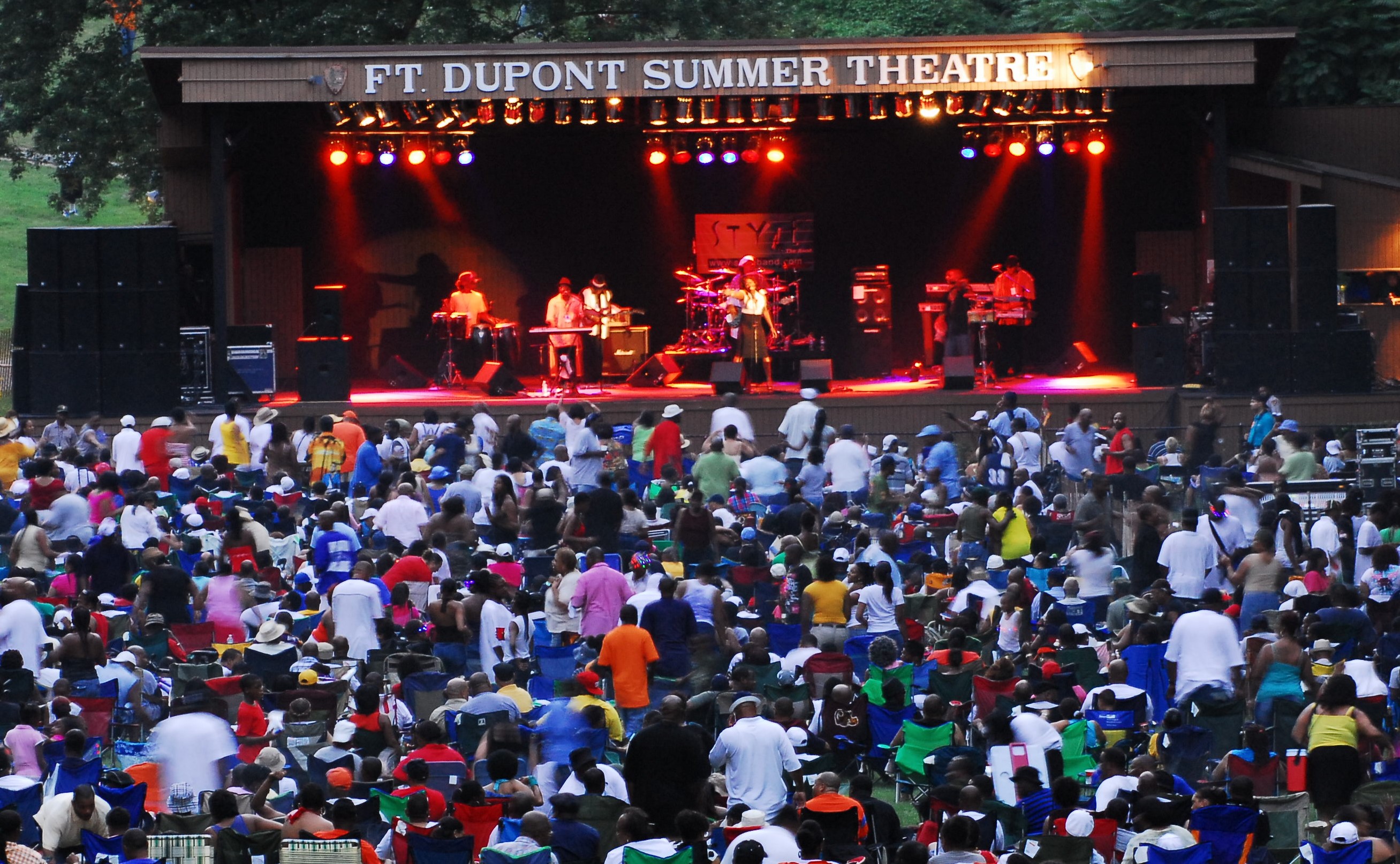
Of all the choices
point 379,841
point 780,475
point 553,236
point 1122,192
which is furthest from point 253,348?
point 379,841

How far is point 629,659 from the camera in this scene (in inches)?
402

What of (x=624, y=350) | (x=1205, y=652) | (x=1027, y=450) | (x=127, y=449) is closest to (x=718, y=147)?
→ (x=624, y=350)

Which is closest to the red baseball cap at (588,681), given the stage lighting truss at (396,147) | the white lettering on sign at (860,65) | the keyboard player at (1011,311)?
the white lettering on sign at (860,65)

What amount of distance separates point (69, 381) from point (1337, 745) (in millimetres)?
14086

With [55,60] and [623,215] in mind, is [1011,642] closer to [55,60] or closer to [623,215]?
[623,215]

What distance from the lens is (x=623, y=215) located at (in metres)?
24.1

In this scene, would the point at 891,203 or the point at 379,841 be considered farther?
the point at 891,203

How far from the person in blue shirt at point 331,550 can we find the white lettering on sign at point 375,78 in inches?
319

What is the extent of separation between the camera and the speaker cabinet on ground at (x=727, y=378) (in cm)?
2030

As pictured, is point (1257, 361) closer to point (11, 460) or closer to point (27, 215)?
point (11, 460)

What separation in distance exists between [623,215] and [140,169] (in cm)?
934

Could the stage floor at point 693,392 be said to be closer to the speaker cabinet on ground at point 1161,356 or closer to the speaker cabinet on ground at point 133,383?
the speaker cabinet on ground at point 1161,356

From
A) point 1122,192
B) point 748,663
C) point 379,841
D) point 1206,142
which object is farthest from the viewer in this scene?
point 1122,192

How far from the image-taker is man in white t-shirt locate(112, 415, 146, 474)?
15.9m
